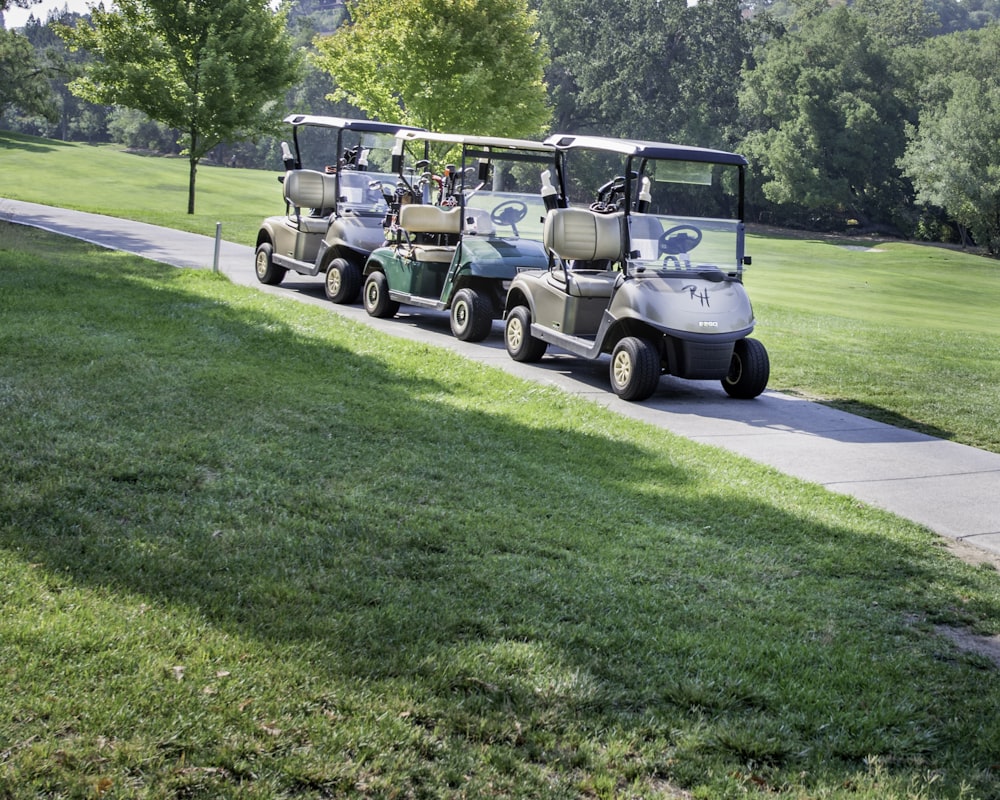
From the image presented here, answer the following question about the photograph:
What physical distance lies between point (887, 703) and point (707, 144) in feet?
212

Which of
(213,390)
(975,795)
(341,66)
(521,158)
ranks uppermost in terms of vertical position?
(341,66)

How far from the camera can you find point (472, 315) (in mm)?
12805

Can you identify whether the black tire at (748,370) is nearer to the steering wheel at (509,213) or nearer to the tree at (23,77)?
the steering wheel at (509,213)

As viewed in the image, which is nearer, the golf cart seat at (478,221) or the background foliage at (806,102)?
the golf cart seat at (478,221)

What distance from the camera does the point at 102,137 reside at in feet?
313

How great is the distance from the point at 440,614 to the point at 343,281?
11133 millimetres

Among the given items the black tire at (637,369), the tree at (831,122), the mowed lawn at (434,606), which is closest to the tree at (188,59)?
the black tire at (637,369)

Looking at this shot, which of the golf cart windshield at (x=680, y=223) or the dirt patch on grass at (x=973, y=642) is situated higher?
the golf cart windshield at (x=680, y=223)

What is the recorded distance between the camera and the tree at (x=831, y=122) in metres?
59.4

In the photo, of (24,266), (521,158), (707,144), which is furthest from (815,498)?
(707,144)

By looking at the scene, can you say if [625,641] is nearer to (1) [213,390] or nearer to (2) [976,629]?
(2) [976,629]

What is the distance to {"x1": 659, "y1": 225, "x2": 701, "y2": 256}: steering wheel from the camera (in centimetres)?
1083

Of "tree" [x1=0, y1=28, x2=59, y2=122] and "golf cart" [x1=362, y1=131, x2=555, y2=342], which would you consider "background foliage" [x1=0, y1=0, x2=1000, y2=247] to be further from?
"golf cart" [x1=362, y1=131, x2=555, y2=342]

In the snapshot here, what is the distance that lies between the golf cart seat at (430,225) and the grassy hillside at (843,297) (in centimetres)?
413
